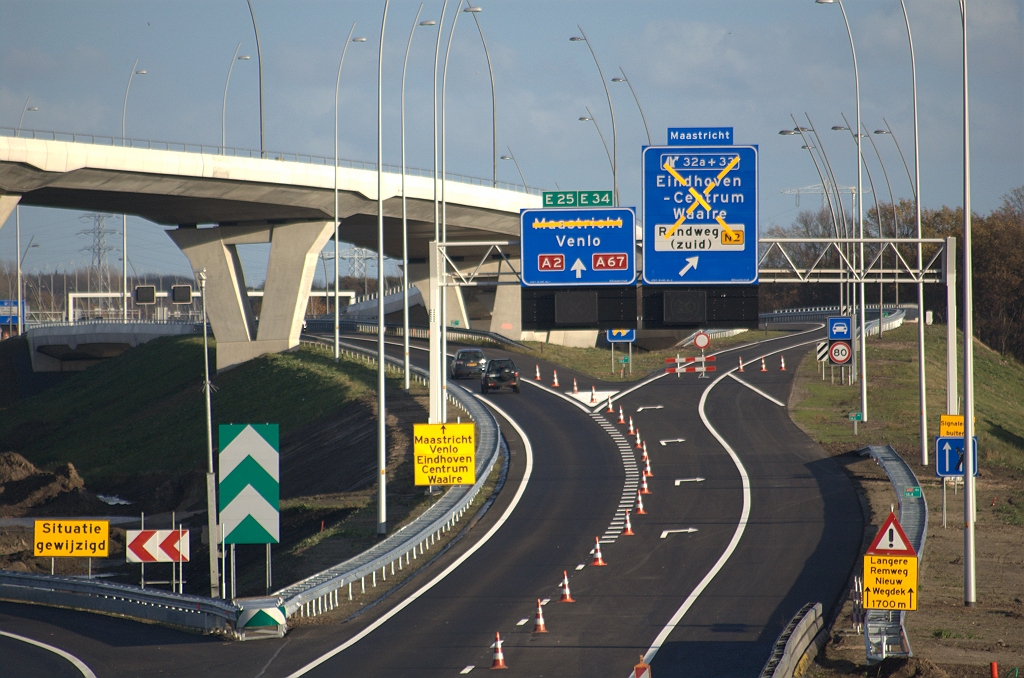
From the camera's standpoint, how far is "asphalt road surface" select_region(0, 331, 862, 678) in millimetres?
18219

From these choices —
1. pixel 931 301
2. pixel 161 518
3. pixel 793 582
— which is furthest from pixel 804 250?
pixel 793 582

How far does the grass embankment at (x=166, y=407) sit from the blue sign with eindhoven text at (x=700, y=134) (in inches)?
1229

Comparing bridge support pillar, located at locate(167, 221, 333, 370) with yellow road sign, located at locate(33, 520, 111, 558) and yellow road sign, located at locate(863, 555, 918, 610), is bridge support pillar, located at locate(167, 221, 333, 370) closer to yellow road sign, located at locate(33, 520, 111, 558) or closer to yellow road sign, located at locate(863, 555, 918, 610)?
yellow road sign, located at locate(33, 520, 111, 558)

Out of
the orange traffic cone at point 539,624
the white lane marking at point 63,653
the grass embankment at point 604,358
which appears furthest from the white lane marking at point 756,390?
the white lane marking at point 63,653

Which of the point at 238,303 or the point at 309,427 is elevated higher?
the point at 238,303

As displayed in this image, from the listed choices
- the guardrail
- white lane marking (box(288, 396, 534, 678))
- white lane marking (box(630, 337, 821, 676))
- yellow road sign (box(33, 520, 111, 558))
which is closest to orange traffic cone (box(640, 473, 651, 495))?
white lane marking (box(630, 337, 821, 676))

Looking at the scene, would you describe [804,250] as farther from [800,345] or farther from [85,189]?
[85,189]

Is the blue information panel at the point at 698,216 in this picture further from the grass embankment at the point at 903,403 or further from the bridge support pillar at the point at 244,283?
the bridge support pillar at the point at 244,283

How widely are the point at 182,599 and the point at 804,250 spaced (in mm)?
119798

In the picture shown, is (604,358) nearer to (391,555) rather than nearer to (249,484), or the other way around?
(391,555)

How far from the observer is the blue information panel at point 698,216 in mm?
25484

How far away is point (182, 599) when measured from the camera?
842 inches

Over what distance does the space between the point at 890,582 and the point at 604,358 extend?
57.8 metres

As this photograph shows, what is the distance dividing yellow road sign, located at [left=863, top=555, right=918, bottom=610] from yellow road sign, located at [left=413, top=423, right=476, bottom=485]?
47.2 ft
